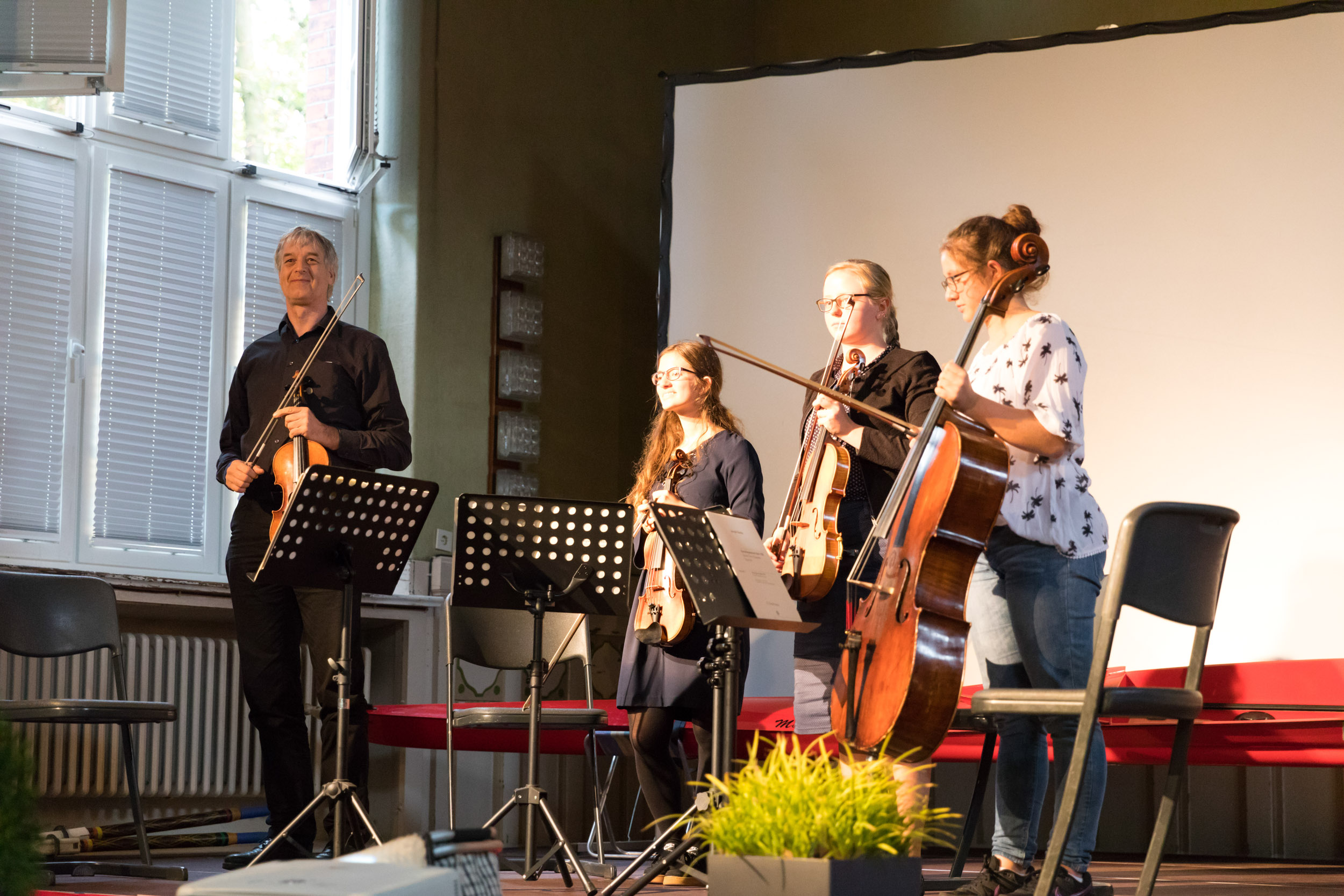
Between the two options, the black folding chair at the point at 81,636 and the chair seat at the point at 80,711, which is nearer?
the chair seat at the point at 80,711

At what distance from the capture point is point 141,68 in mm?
5055

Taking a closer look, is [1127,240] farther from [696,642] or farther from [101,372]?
[101,372]

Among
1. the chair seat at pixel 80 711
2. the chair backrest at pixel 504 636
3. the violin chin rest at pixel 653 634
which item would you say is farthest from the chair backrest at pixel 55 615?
the violin chin rest at pixel 653 634

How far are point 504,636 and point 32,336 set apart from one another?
5.86 ft

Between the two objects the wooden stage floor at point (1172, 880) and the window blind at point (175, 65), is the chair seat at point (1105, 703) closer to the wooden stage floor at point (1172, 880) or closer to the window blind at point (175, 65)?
the wooden stage floor at point (1172, 880)

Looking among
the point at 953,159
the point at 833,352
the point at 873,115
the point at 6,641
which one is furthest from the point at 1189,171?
the point at 6,641

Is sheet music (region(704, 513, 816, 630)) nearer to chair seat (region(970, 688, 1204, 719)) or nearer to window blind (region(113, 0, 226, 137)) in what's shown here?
chair seat (region(970, 688, 1204, 719))

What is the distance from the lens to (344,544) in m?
3.22

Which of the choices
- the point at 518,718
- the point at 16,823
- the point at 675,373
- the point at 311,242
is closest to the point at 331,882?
the point at 16,823

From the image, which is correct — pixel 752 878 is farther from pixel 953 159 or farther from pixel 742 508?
pixel 953 159

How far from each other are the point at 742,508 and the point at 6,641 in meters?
2.05

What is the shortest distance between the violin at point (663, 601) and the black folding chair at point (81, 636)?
4.41 feet

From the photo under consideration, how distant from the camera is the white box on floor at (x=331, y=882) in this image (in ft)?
4.80

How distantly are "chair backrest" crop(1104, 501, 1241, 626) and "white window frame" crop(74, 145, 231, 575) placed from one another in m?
3.57
